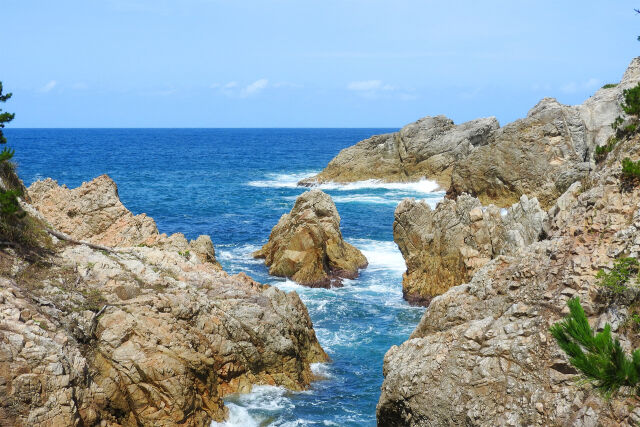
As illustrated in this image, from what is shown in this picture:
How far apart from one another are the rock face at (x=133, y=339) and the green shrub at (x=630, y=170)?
12704 millimetres

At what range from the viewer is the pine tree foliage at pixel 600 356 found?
8.00m

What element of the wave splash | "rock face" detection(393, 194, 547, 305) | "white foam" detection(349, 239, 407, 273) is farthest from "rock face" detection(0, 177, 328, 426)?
the wave splash

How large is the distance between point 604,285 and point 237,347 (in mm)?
12612

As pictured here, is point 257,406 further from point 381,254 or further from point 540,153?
point 540,153

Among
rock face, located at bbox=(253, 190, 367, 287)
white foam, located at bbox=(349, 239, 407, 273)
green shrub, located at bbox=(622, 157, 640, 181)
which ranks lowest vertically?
white foam, located at bbox=(349, 239, 407, 273)

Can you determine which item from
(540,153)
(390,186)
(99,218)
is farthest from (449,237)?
(390,186)

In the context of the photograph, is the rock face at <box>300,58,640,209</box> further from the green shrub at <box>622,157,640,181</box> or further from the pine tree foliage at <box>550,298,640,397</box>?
the pine tree foliage at <box>550,298,640,397</box>

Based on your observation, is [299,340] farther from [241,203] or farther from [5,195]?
[241,203]

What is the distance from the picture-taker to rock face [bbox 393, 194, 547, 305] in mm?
29125

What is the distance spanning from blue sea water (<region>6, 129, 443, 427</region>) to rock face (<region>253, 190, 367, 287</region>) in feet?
2.95

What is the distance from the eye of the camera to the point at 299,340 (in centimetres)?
2273

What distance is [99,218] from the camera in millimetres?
30875

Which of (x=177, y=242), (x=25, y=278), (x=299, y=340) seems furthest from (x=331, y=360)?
(x=25, y=278)

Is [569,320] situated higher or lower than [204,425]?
higher
